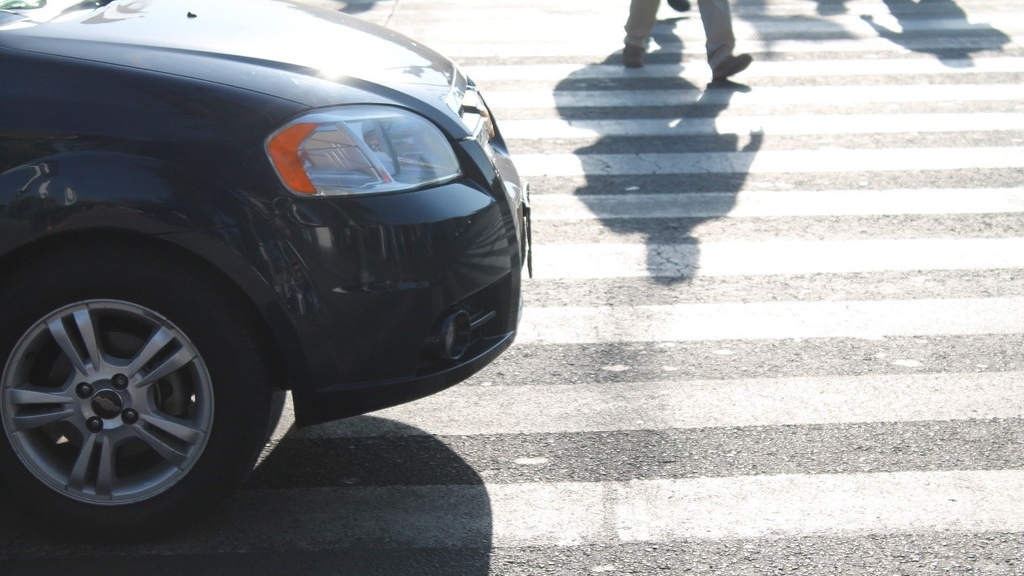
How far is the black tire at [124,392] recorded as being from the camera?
3.43 meters

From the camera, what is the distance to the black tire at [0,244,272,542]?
11.3 feet

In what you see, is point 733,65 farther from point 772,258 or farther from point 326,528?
point 326,528

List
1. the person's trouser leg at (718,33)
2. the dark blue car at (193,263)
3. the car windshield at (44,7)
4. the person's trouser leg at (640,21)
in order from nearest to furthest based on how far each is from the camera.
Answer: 1. the dark blue car at (193,263)
2. the car windshield at (44,7)
3. the person's trouser leg at (718,33)
4. the person's trouser leg at (640,21)

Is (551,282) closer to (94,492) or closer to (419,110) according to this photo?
(419,110)

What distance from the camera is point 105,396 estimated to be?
11.5 feet

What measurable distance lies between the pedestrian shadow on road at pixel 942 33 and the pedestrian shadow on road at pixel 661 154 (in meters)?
1.96

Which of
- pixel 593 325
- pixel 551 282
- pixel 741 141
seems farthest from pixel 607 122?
pixel 593 325

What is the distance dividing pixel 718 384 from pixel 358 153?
6.08ft

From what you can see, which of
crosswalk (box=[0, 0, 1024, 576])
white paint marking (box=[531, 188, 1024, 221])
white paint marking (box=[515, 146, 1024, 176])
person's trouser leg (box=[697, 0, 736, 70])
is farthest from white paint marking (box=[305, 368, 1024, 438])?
person's trouser leg (box=[697, 0, 736, 70])

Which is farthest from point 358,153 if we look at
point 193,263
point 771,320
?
point 771,320

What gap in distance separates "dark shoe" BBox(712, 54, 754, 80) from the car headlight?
245 inches

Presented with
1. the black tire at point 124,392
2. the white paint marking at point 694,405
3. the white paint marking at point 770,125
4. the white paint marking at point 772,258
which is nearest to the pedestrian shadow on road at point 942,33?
the white paint marking at point 770,125

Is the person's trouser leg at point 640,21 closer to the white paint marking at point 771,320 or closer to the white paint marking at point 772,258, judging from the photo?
the white paint marking at point 772,258

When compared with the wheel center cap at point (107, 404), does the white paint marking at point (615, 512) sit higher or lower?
lower
